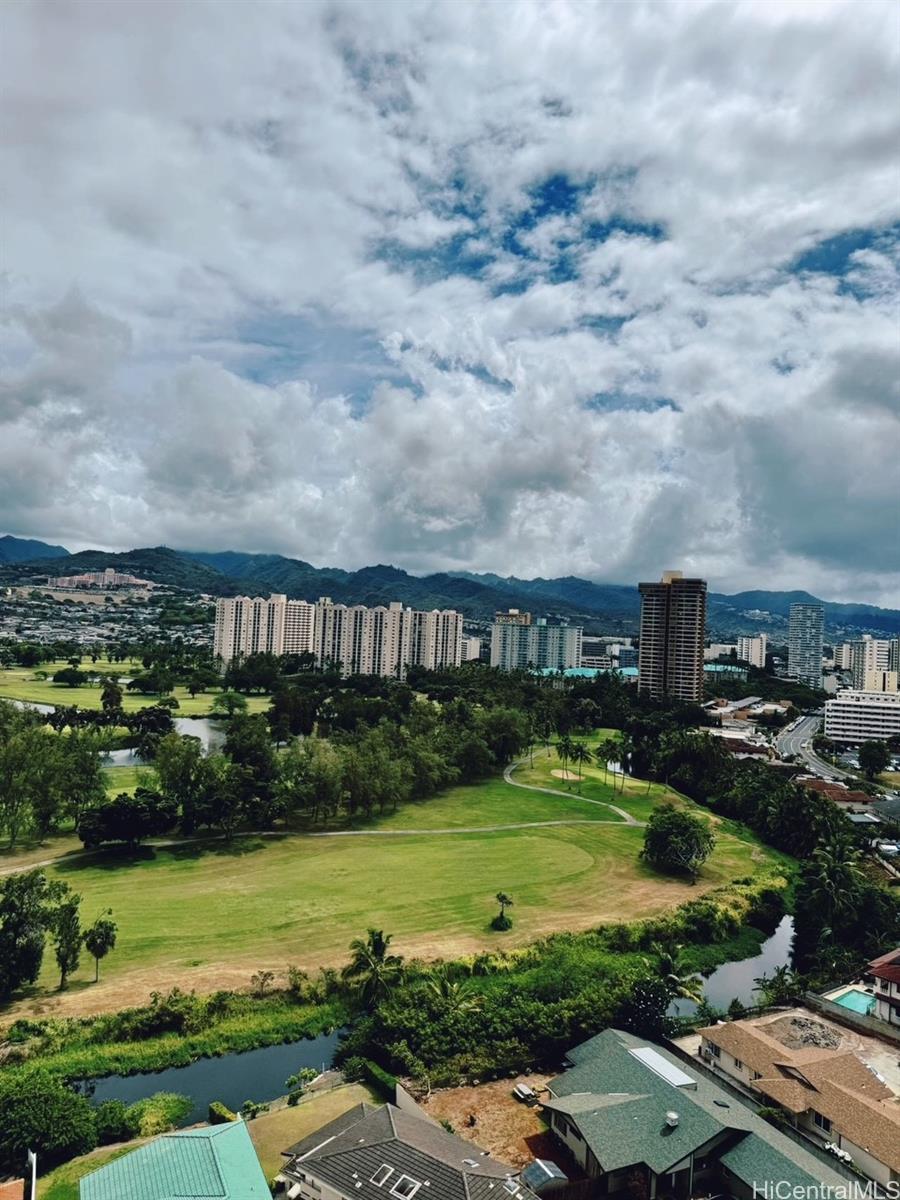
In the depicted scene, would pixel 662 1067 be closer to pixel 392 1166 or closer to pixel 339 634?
pixel 392 1166

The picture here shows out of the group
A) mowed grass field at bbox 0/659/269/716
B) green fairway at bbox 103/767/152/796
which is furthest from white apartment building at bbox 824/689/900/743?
green fairway at bbox 103/767/152/796

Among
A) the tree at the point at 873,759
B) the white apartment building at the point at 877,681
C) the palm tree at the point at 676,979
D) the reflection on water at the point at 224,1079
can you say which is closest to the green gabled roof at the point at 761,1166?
the palm tree at the point at 676,979

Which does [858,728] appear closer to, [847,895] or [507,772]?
[507,772]

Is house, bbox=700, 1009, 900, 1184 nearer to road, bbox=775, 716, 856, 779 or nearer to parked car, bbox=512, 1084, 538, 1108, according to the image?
parked car, bbox=512, 1084, 538, 1108

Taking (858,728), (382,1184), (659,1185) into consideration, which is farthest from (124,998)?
(858,728)

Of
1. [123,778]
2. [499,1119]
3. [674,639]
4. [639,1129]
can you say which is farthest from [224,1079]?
[674,639]

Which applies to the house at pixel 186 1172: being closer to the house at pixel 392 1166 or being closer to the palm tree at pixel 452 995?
the house at pixel 392 1166
